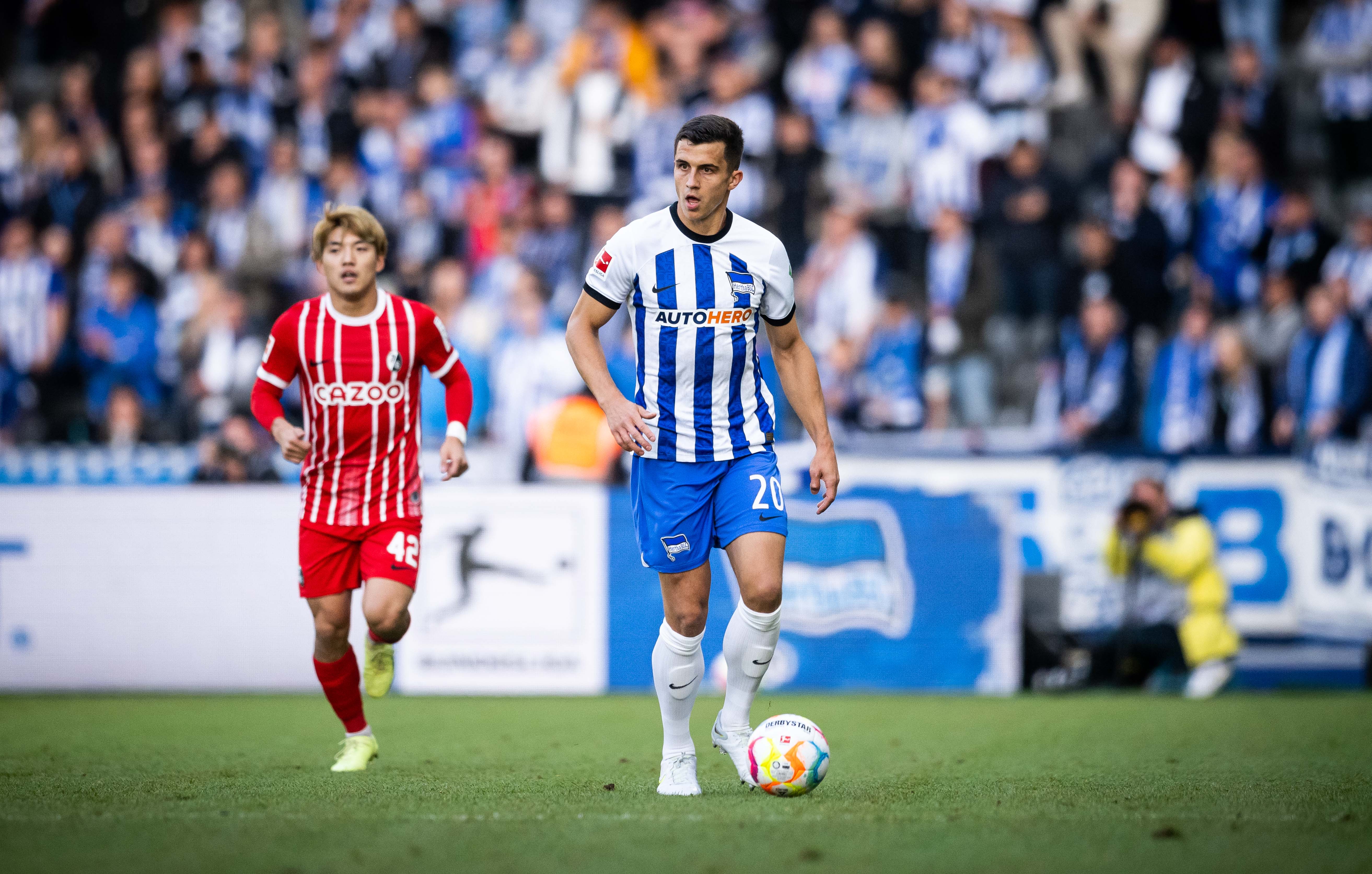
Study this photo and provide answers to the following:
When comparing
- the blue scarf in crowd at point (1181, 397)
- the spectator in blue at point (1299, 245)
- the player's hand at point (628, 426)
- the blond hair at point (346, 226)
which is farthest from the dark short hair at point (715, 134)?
the spectator in blue at point (1299, 245)

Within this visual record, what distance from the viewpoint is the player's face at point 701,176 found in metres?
5.15

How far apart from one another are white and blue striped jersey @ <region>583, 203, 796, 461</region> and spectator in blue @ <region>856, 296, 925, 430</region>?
659 centimetres

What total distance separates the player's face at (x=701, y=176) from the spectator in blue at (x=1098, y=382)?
6.80 metres

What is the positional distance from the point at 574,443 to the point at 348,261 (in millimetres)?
5380

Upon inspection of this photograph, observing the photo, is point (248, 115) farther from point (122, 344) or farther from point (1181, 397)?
point (1181, 397)

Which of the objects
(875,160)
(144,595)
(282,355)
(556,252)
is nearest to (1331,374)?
(875,160)

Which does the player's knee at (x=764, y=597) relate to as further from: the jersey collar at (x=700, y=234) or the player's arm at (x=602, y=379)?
the jersey collar at (x=700, y=234)

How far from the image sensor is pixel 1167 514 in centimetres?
1029

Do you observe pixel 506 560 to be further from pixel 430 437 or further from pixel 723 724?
pixel 723 724

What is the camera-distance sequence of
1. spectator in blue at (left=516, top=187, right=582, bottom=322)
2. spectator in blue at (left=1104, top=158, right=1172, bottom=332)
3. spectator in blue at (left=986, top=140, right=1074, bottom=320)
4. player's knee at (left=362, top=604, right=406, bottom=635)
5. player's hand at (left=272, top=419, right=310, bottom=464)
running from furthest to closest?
spectator in blue at (left=516, top=187, right=582, bottom=322), spectator in blue at (left=986, top=140, right=1074, bottom=320), spectator in blue at (left=1104, top=158, right=1172, bottom=332), player's knee at (left=362, top=604, right=406, bottom=635), player's hand at (left=272, top=419, right=310, bottom=464)

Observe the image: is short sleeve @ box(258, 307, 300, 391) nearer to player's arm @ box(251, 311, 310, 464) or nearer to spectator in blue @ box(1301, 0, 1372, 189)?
player's arm @ box(251, 311, 310, 464)

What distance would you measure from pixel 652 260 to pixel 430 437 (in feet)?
23.6

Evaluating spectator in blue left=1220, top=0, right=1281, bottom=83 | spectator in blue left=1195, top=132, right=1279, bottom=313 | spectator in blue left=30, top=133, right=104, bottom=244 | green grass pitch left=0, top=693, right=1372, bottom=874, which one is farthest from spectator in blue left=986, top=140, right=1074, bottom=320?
spectator in blue left=30, top=133, right=104, bottom=244

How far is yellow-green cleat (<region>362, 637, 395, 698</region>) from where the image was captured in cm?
618
